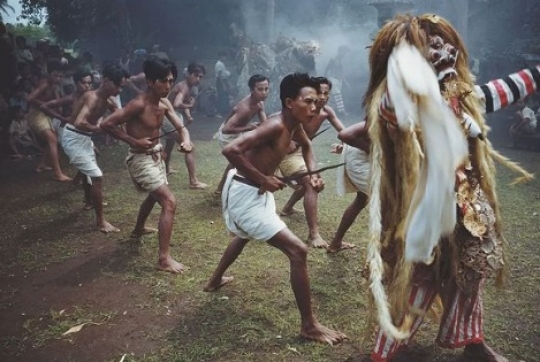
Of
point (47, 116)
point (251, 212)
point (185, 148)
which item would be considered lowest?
point (47, 116)

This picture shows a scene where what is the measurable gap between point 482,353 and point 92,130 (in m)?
4.88

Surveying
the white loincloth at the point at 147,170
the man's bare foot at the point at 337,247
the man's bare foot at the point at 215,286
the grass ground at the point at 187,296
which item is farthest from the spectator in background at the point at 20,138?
the man's bare foot at the point at 337,247

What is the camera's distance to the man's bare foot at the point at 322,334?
3.09 metres

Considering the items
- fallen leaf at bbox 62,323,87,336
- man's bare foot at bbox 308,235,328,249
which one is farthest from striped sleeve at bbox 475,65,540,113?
fallen leaf at bbox 62,323,87,336

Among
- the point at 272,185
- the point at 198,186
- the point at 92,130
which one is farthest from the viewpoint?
the point at 198,186

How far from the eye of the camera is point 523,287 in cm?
385

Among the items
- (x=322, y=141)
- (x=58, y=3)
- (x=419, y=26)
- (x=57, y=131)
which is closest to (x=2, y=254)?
(x=57, y=131)

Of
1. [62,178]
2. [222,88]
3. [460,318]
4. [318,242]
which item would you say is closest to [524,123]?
[318,242]

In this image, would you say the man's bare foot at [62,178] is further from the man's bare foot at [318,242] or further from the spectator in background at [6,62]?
the man's bare foot at [318,242]

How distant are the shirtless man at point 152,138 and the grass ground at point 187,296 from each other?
48 cm

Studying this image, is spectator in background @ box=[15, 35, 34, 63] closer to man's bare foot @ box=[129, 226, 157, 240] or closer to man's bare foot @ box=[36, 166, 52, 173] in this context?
man's bare foot @ box=[36, 166, 52, 173]

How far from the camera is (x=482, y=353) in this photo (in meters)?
2.79

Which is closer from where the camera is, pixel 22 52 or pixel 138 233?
pixel 138 233

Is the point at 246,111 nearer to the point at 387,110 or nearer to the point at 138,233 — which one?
the point at 138,233
